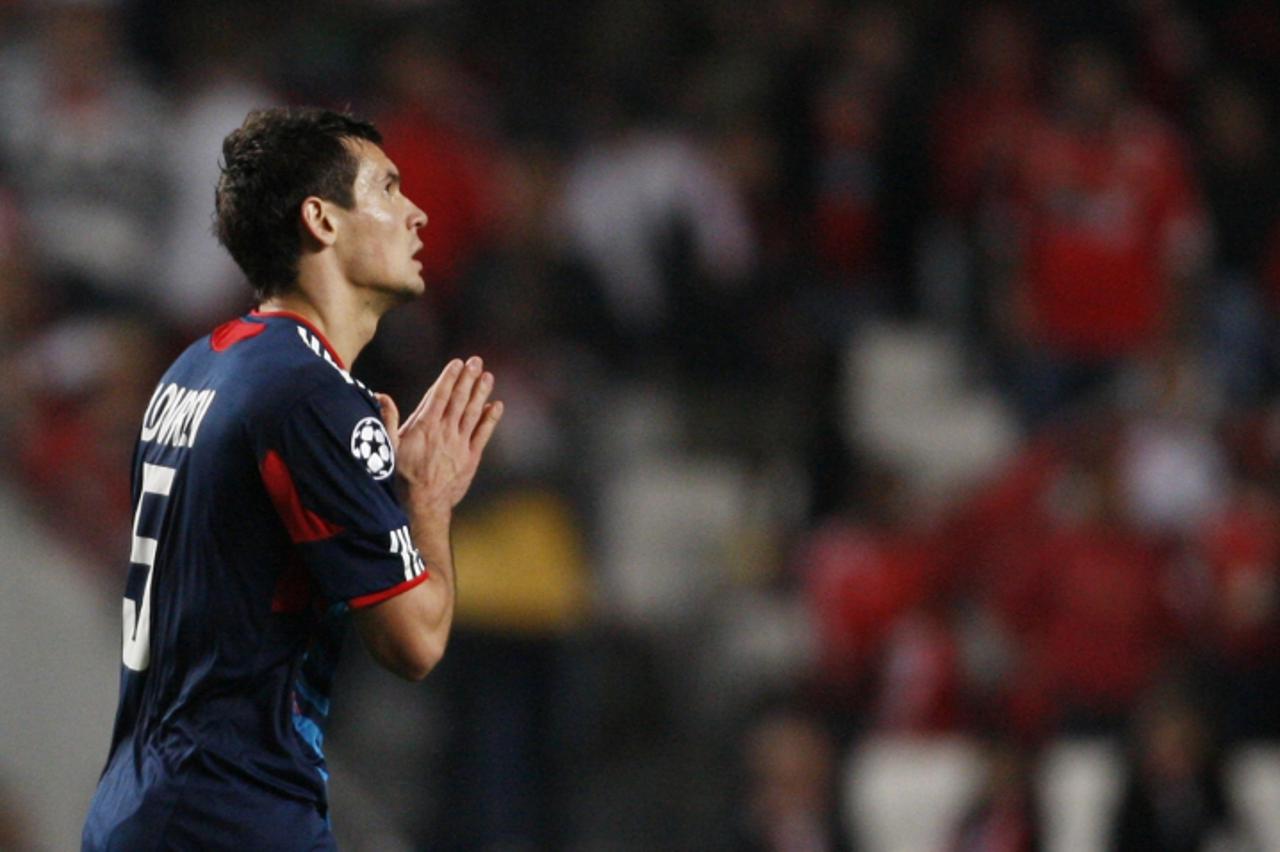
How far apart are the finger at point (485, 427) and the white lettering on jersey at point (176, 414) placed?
1.53ft

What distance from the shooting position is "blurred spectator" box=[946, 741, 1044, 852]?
767cm

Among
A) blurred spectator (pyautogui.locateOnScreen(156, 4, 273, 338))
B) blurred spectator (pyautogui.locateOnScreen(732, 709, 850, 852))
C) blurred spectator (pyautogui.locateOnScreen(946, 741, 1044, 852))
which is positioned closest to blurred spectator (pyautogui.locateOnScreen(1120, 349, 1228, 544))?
blurred spectator (pyautogui.locateOnScreen(946, 741, 1044, 852))

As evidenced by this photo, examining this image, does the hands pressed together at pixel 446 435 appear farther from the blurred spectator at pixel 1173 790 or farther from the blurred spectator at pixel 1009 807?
the blurred spectator at pixel 1173 790

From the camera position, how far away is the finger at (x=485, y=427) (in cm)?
349

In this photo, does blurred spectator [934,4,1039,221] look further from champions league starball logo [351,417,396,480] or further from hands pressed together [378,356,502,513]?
champions league starball logo [351,417,396,480]

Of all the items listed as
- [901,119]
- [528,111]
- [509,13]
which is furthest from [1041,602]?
[509,13]

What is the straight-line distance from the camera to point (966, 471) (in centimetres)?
957

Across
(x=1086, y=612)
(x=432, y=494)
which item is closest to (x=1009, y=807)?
(x=1086, y=612)

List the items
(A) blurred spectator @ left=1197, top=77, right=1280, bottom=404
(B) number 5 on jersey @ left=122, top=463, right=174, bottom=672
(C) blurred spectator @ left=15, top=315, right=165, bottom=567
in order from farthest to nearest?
(A) blurred spectator @ left=1197, top=77, right=1280, bottom=404 < (C) blurred spectator @ left=15, top=315, right=165, bottom=567 < (B) number 5 on jersey @ left=122, top=463, right=174, bottom=672

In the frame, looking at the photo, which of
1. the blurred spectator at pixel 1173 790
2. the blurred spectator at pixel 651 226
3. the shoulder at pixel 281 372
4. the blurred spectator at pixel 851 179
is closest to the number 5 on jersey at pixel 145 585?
the shoulder at pixel 281 372

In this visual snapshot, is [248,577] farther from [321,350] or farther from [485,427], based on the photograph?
[485,427]

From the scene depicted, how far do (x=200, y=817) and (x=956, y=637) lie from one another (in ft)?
18.8

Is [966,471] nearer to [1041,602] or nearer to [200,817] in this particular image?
[1041,602]

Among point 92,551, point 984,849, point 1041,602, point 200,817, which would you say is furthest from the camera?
point 1041,602
